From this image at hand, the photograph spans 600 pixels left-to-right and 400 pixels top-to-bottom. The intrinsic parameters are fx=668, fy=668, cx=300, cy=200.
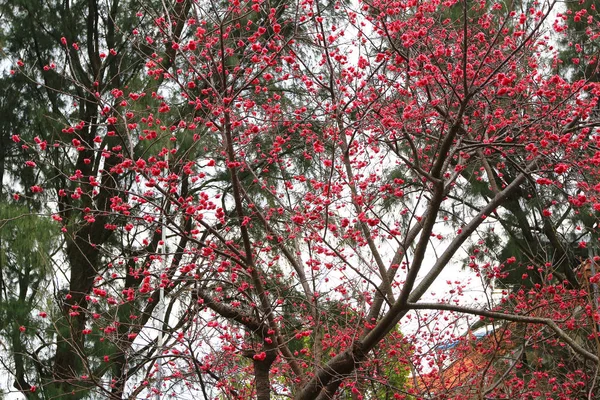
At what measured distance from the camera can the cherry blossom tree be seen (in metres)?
4.34

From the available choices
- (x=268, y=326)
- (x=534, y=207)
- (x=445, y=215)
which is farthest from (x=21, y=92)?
(x=534, y=207)

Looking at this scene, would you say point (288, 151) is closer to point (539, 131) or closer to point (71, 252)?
point (71, 252)

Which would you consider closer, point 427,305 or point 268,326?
point 427,305

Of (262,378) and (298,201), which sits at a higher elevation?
(298,201)

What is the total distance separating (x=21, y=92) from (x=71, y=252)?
184 cm

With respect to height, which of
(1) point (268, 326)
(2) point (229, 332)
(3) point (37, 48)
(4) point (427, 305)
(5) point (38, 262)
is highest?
(3) point (37, 48)

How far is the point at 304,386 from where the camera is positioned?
15.1 feet

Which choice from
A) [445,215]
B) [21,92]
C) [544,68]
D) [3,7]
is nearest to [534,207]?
[445,215]

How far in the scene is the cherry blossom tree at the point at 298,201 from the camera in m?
4.34

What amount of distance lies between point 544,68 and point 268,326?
11.8ft

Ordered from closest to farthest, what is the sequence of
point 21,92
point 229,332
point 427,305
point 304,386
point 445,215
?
point 427,305 → point 304,386 → point 229,332 → point 21,92 → point 445,215

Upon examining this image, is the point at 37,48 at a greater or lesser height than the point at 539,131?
greater

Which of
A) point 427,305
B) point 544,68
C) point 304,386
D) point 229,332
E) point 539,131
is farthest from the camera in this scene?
point 544,68

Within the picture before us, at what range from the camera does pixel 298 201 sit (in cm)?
562
